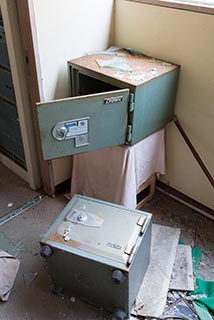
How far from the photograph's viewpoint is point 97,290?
1456 mm

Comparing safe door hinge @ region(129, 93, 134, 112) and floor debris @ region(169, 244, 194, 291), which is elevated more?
safe door hinge @ region(129, 93, 134, 112)

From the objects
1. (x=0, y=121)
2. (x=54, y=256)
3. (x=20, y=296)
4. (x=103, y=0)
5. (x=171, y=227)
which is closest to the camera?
(x=54, y=256)

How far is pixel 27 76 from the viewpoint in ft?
5.90

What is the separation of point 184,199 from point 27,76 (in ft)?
4.11

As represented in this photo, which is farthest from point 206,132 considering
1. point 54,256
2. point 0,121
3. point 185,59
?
point 0,121

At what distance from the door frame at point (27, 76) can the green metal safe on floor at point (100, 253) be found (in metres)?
0.63

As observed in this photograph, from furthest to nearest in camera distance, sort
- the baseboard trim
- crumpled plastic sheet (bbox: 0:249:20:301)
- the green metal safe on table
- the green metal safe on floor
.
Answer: the baseboard trim, crumpled plastic sheet (bbox: 0:249:20:301), the green metal safe on table, the green metal safe on floor

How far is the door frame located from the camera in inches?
63.5

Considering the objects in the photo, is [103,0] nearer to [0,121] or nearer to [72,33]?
[72,33]

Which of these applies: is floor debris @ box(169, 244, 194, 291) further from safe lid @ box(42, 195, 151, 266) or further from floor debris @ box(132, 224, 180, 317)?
safe lid @ box(42, 195, 151, 266)

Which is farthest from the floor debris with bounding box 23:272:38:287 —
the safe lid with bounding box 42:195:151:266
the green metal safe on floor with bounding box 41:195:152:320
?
the safe lid with bounding box 42:195:151:266

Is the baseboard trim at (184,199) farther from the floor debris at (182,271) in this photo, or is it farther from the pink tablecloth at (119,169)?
the floor debris at (182,271)

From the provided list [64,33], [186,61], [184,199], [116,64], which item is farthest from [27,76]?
[184,199]

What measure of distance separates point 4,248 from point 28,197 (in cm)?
43
